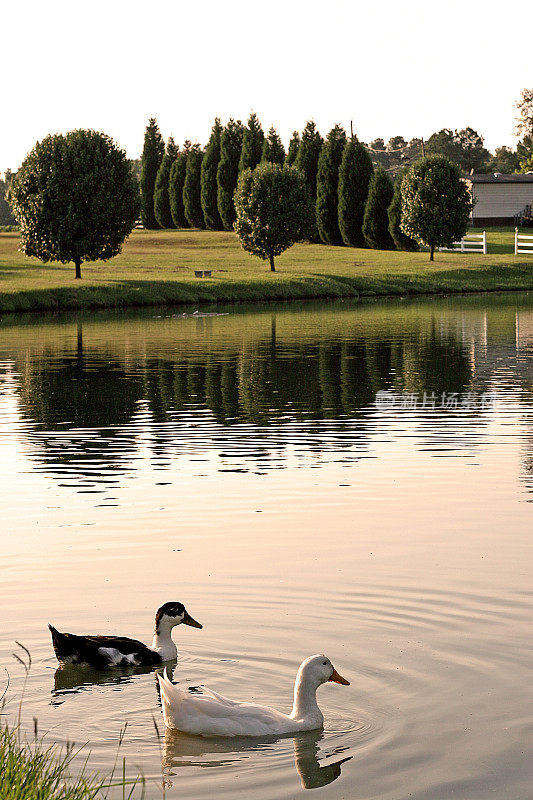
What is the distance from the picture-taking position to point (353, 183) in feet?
310

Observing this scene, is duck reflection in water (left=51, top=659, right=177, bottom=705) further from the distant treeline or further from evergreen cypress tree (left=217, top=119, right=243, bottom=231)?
evergreen cypress tree (left=217, top=119, right=243, bottom=231)

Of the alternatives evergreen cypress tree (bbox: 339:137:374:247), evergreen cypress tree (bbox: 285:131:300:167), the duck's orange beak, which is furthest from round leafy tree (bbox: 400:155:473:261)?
the duck's orange beak

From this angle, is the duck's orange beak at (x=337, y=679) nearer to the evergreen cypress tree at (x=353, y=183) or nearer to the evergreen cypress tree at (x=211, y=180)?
the evergreen cypress tree at (x=353, y=183)

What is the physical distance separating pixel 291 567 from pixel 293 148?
94.4m

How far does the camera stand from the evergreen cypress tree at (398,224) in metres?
91.6

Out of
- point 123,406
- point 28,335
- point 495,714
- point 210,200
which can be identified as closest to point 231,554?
point 495,714

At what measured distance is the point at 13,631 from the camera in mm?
10766

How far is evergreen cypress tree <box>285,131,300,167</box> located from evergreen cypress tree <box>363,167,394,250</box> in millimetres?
10081

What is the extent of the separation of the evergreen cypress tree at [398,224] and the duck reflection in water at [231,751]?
8360 centimetres

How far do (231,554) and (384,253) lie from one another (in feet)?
262

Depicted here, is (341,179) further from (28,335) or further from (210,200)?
(28,335)

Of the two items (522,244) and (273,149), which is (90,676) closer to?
(522,244)

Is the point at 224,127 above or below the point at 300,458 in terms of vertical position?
above

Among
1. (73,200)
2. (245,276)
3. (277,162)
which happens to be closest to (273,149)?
(277,162)
